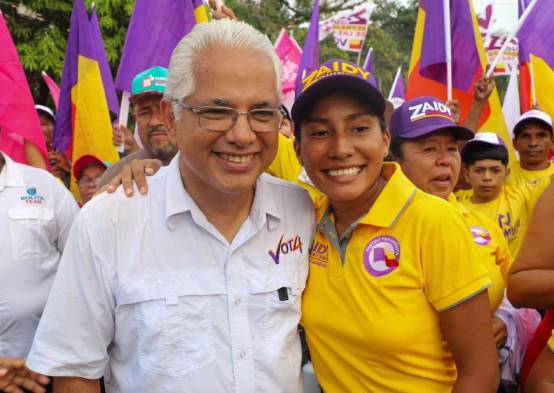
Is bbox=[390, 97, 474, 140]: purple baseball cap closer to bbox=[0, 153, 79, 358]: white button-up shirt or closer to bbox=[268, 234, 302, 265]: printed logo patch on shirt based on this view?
bbox=[268, 234, 302, 265]: printed logo patch on shirt

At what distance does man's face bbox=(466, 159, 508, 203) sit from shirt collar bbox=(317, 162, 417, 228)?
8.61ft

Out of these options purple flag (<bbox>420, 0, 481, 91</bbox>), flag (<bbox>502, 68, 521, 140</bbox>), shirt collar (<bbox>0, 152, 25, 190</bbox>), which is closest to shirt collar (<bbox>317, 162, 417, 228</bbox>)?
shirt collar (<bbox>0, 152, 25, 190</bbox>)

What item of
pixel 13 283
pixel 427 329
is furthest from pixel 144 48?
pixel 427 329

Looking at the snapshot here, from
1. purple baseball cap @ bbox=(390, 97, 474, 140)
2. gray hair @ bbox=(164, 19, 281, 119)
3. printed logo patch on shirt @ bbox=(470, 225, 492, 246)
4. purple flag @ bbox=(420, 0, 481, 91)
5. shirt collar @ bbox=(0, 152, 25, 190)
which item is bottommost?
printed logo patch on shirt @ bbox=(470, 225, 492, 246)

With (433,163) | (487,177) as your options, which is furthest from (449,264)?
(487,177)

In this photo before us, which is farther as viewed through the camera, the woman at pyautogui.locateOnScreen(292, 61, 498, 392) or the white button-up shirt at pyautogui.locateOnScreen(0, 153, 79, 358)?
the white button-up shirt at pyautogui.locateOnScreen(0, 153, 79, 358)

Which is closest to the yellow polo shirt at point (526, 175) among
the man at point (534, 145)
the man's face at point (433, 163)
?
the man at point (534, 145)

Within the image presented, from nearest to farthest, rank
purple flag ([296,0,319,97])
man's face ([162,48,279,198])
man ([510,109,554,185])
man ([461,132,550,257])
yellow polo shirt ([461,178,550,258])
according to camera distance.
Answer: man's face ([162,48,279,198]) < yellow polo shirt ([461,178,550,258]) < man ([461,132,550,257]) < man ([510,109,554,185]) < purple flag ([296,0,319,97])

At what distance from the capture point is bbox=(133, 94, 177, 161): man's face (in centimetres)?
351

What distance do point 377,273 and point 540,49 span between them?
4.78 meters

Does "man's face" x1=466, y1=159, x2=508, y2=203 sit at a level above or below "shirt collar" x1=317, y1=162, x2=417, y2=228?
below

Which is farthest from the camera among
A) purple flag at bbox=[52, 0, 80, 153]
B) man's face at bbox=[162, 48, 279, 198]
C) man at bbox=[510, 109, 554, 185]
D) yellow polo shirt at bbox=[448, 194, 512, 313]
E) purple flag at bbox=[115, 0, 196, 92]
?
purple flag at bbox=[52, 0, 80, 153]

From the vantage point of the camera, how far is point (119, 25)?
447 inches

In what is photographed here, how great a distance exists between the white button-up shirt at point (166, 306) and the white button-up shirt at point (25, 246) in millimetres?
1130
